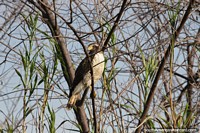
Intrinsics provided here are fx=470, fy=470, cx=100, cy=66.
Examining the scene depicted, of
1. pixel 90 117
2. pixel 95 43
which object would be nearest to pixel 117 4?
pixel 95 43

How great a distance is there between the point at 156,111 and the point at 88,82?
85 cm

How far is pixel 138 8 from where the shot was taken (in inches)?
153

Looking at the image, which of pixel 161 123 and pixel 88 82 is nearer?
pixel 161 123

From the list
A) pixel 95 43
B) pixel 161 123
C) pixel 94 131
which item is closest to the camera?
pixel 161 123

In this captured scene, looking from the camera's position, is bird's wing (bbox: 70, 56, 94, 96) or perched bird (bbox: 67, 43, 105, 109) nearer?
perched bird (bbox: 67, 43, 105, 109)

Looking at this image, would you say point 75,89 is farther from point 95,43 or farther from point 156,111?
point 156,111

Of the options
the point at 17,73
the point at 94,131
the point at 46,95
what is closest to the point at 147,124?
the point at 94,131

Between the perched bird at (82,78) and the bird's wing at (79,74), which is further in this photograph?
the bird's wing at (79,74)

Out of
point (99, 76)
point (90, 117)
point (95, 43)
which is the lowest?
point (90, 117)

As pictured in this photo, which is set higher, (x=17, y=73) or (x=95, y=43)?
(x=95, y=43)

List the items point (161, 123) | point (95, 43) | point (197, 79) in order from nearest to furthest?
point (161, 123) < point (95, 43) < point (197, 79)

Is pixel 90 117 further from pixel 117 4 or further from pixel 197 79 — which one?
pixel 197 79

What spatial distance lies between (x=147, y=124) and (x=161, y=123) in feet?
0.56

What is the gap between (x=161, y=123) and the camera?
3.00 metres
